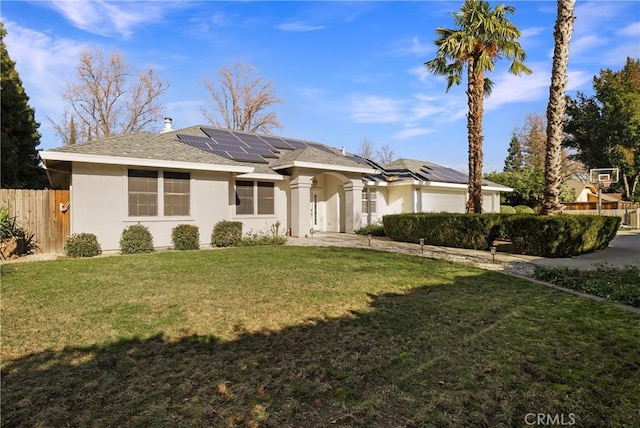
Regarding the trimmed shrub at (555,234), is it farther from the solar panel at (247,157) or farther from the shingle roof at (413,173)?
the solar panel at (247,157)

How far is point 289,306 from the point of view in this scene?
5820 millimetres

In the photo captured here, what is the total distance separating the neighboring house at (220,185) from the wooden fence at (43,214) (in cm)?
94

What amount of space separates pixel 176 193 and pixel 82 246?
3603mm

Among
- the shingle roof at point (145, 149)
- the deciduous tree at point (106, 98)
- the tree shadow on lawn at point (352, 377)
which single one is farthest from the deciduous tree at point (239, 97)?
the tree shadow on lawn at point (352, 377)

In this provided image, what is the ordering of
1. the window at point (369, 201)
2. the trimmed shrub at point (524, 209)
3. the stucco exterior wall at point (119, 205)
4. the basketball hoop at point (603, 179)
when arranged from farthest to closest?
the trimmed shrub at point (524, 209), the basketball hoop at point (603, 179), the window at point (369, 201), the stucco exterior wall at point (119, 205)

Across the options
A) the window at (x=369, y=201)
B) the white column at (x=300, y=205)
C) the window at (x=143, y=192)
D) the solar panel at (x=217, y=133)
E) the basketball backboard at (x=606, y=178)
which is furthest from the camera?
the basketball backboard at (x=606, y=178)

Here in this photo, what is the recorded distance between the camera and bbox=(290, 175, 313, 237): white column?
16875 mm

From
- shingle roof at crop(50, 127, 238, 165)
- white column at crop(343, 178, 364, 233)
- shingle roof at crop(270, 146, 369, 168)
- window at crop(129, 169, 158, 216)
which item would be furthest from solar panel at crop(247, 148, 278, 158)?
window at crop(129, 169, 158, 216)

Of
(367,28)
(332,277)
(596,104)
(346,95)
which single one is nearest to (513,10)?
(367,28)

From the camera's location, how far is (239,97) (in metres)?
38.4

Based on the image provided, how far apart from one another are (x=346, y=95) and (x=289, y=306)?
18321mm

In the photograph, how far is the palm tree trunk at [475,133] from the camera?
1553 cm

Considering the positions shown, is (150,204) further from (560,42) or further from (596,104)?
(596,104)

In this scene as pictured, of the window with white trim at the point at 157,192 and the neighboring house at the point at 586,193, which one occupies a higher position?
the neighboring house at the point at 586,193
